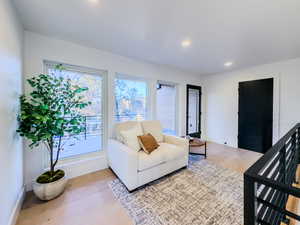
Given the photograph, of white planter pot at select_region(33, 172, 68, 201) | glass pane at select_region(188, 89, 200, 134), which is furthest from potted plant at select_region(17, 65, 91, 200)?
glass pane at select_region(188, 89, 200, 134)

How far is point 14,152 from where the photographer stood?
1634 millimetres

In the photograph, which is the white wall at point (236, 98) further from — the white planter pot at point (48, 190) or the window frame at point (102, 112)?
the white planter pot at point (48, 190)

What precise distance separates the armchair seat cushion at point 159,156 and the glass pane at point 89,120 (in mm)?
1115

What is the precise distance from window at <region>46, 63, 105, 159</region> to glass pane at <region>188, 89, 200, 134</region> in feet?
10.1

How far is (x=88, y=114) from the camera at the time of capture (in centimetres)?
271

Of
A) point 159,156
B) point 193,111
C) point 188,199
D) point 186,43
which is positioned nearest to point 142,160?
point 159,156

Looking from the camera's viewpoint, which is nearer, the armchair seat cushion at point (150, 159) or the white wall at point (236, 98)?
the armchair seat cushion at point (150, 159)

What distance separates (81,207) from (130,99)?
2.22 meters

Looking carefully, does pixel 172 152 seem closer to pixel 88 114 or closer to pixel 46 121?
pixel 88 114

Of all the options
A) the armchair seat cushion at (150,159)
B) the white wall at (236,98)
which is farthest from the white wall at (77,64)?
the white wall at (236,98)

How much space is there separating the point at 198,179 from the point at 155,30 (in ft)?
8.43

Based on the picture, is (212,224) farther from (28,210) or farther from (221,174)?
(28,210)

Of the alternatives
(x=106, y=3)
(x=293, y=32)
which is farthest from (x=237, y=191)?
(x=106, y=3)

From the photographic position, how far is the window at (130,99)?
10.1 ft
